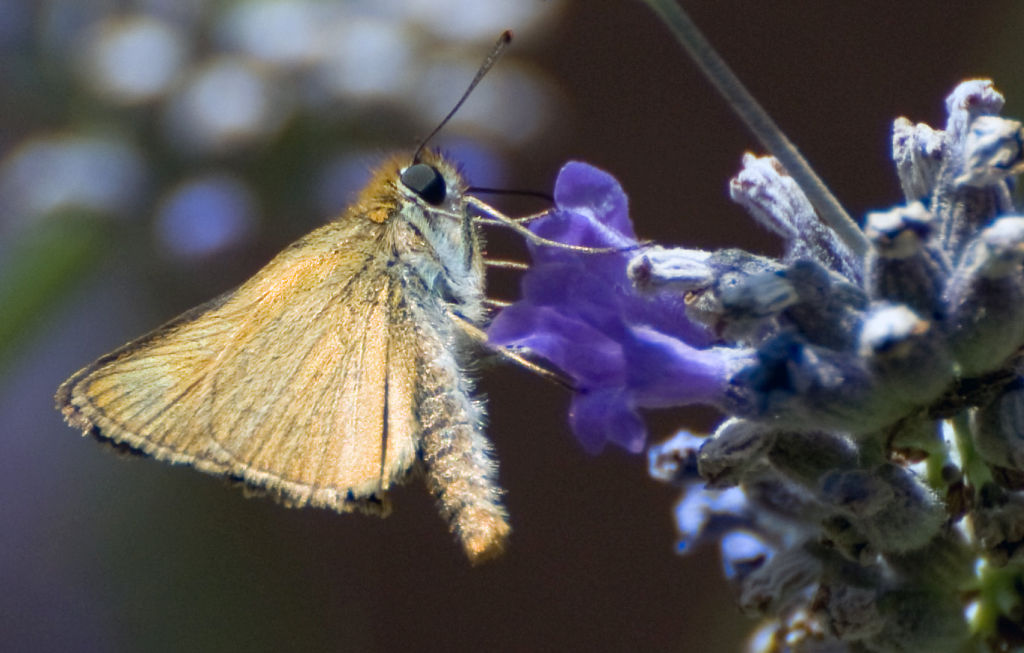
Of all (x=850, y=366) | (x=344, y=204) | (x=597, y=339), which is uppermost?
(x=344, y=204)

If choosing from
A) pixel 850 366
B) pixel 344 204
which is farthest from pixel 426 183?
pixel 850 366

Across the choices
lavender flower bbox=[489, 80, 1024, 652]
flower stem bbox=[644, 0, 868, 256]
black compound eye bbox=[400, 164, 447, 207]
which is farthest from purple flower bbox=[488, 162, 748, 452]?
black compound eye bbox=[400, 164, 447, 207]

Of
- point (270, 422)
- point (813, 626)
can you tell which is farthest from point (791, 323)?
point (270, 422)

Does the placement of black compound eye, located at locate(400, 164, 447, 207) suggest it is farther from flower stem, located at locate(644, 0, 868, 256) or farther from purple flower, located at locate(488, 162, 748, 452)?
flower stem, located at locate(644, 0, 868, 256)

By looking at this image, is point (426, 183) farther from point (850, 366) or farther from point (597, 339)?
point (850, 366)

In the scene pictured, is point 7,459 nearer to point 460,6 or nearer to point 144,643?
point 144,643
